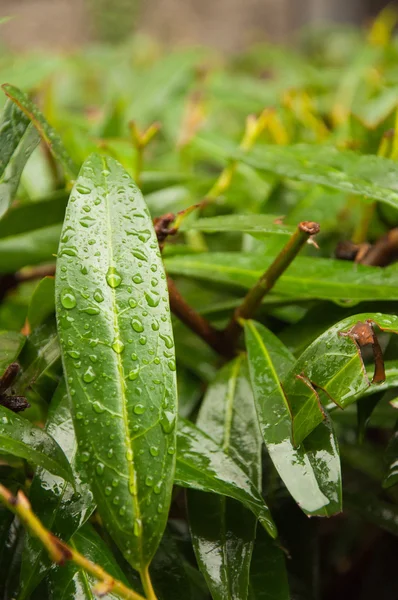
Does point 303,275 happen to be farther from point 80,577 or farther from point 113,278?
point 80,577

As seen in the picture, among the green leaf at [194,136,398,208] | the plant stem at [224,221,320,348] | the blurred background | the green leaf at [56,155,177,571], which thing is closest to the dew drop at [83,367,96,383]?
the green leaf at [56,155,177,571]

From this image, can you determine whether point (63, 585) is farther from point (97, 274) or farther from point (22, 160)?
point (22, 160)

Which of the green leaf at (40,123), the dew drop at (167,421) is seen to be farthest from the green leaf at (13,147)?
the dew drop at (167,421)

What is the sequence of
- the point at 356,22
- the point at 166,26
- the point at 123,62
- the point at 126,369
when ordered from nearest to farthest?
the point at 126,369, the point at 123,62, the point at 356,22, the point at 166,26

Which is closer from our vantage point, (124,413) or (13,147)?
(124,413)

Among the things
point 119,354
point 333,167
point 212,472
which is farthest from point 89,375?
point 333,167

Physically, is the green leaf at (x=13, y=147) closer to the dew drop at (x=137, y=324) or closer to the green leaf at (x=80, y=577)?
the dew drop at (x=137, y=324)

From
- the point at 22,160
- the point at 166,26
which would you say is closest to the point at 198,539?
the point at 22,160
